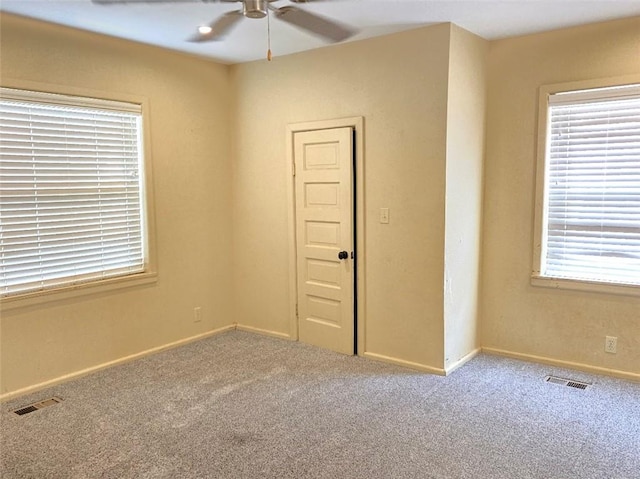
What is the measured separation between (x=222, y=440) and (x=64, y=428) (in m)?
0.98

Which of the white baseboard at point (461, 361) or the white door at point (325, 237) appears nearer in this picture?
A: the white baseboard at point (461, 361)

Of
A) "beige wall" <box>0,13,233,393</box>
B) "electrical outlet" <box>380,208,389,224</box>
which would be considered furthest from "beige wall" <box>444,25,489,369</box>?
"beige wall" <box>0,13,233,393</box>

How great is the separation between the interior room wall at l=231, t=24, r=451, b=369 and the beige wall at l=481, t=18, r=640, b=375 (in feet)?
2.25

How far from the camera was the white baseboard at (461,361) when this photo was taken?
3.77 metres

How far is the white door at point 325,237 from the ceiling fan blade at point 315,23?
737 millimetres

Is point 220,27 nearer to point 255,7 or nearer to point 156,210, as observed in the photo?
point 255,7

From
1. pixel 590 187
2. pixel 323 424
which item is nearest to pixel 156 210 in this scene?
pixel 323 424

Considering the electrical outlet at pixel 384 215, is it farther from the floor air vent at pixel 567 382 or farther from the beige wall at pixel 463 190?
the floor air vent at pixel 567 382

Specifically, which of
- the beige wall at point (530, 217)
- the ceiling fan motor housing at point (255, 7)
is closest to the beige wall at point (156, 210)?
the ceiling fan motor housing at point (255, 7)

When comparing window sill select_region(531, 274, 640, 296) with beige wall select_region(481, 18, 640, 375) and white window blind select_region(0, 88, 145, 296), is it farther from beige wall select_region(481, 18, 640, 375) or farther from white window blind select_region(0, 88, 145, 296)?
white window blind select_region(0, 88, 145, 296)

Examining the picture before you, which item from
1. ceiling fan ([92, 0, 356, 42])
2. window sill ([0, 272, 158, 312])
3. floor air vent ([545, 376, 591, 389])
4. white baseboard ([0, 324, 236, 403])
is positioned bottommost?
floor air vent ([545, 376, 591, 389])

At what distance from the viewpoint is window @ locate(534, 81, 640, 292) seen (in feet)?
11.7

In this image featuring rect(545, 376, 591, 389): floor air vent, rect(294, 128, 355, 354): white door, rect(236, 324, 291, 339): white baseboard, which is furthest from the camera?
rect(236, 324, 291, 339): white baseboard

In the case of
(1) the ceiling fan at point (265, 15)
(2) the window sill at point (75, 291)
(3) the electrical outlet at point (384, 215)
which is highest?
(1) the ceiling fan at point (265, 15)
